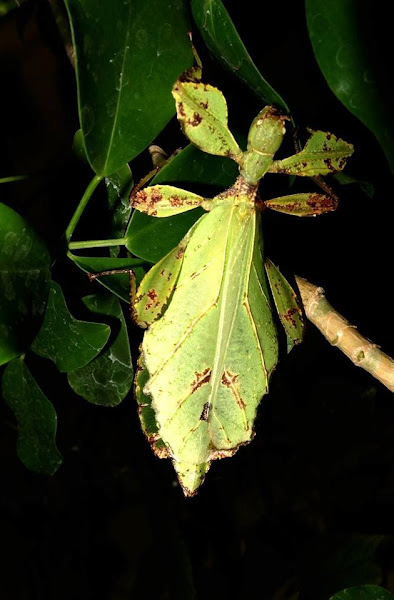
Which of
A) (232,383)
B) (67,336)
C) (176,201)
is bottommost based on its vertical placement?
(232,383)

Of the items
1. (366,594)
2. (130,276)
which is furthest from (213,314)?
(366,594)

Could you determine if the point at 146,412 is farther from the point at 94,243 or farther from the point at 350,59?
the point at 350,59

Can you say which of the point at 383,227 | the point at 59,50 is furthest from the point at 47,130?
the point at 383,227

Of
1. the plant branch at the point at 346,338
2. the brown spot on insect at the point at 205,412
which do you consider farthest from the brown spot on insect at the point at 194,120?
the brown spot on insect at the point at 205,412

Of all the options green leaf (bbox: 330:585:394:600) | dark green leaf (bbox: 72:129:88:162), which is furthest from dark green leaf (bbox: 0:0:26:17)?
green leaf (bbox: 330:585:394:600)

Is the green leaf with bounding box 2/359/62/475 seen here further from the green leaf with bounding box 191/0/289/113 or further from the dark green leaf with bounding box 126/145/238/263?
the green leaf with bounding box 191/0/289/113
